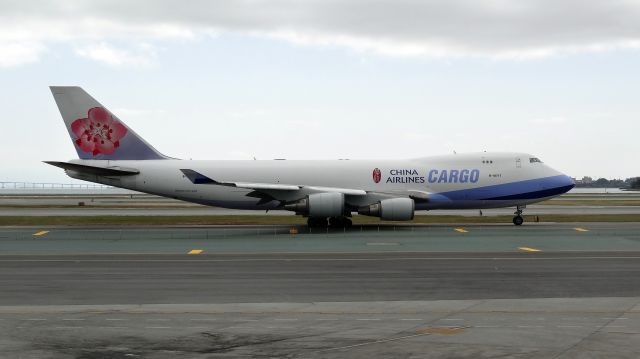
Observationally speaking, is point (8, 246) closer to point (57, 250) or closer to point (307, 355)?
point (57, 250)

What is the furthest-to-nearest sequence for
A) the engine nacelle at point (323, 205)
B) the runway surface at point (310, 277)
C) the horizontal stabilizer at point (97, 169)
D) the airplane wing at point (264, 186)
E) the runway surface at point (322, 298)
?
the horizontal stabilizer at point (97, 169) < the engine nacelle at point (323, 205) < the airplane wing at point (264, 186) < the runway surface at point (310, 277) < the runway surface at point (322, 298)

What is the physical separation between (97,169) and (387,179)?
58.8 feet

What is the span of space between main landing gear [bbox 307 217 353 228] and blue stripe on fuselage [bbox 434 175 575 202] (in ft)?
20.4

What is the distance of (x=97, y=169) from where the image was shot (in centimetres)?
4362

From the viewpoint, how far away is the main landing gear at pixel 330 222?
146 ft

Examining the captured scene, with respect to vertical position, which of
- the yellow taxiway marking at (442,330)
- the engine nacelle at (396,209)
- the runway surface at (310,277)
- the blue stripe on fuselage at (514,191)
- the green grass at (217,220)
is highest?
the blue stripe on fuselage at (514,191)

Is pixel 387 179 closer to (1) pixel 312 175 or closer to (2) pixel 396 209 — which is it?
(2) pixel 396 209

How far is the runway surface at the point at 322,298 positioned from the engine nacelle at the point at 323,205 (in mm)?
6985

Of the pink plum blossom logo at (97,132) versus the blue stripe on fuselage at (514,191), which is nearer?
the blue stripe on fuselage at (514,191)

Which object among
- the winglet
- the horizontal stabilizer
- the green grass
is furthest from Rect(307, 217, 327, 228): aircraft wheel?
the horizontal stabilizer

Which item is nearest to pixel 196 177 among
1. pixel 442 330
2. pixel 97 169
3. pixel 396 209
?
pixel 97 169

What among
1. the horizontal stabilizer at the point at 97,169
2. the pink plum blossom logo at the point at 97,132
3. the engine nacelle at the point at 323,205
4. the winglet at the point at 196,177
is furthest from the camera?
the pink plum blossom logo at the point at 97,132

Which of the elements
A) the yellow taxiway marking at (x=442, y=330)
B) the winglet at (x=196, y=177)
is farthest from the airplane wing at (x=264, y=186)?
the yellow taxiway marking at (x=442, y=330)

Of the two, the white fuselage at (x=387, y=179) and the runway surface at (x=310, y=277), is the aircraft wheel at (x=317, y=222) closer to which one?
the white fuselage at (x=387, y=179)
